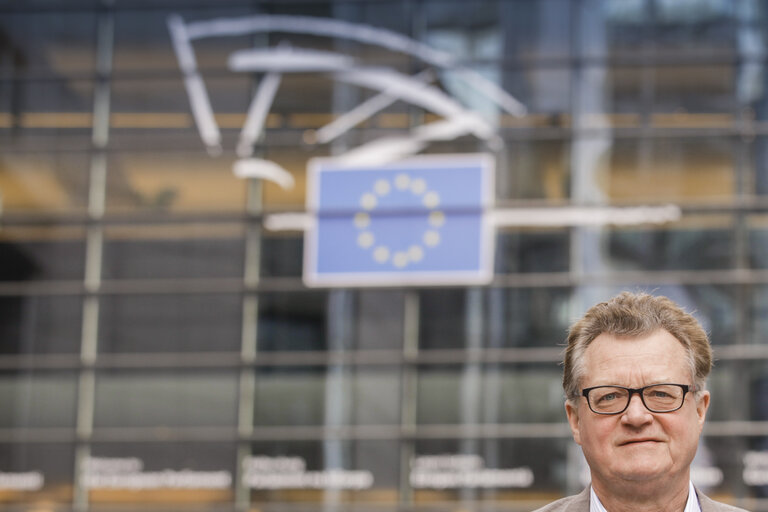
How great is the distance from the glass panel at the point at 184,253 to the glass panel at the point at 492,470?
10.1 ft

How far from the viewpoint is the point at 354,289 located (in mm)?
13617

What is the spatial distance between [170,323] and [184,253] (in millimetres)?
812

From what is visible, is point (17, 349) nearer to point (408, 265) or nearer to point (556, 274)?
point (408, 265)

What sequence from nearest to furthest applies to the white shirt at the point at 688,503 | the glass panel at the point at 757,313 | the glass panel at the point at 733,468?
the white shirt at the point at 688,503 → the glass panel at the point at 733,468 → the glass panel at the point at 757,313

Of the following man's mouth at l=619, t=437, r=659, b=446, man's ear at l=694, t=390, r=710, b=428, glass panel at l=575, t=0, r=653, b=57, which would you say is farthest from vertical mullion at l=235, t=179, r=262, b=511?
man's mouth at l=619, t=437, r=659, b=446

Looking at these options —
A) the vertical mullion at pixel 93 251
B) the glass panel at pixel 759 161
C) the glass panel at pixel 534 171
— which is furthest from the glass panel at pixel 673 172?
the vertical mullion at pixel 93 251

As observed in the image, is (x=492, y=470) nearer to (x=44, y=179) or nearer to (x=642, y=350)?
(x=44, y=179)

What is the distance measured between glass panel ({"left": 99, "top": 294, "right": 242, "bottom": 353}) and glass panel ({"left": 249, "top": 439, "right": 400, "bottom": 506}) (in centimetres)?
135

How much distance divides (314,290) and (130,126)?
117 inches

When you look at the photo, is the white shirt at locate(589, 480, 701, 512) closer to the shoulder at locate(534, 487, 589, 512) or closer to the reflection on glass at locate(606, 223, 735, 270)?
the shoulder at locate(534, 487, 589, 512)

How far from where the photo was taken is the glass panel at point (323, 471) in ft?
43.8

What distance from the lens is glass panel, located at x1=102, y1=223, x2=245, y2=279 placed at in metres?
14.0

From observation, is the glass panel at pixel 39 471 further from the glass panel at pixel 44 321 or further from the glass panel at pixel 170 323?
the glass panel at pixel 170 323

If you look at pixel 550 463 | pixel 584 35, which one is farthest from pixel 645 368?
pixel 584 35
